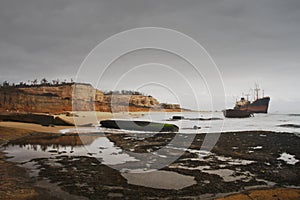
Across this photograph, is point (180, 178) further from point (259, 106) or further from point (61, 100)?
point (259, 106)

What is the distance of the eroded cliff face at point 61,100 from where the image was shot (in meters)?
51.0

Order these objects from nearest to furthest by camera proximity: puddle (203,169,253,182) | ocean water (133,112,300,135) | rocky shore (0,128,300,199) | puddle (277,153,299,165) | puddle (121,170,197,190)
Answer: rocky shore (0,128,300,199), puddle (121,170,197,190), puddle (203,169,253,182), puddle (277,153,299,165), ocean water (133,112,300,135)

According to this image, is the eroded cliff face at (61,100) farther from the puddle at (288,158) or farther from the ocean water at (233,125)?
the puddle at (288,158)

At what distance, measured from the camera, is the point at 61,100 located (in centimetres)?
6266

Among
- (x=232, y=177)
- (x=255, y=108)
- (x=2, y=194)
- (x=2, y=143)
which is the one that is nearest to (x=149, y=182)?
(x=232, y=177)

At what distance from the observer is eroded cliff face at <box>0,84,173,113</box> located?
167ft

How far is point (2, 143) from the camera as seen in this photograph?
16.3 meters

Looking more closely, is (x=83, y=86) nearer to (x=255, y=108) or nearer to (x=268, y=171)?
(x=255, y=108)

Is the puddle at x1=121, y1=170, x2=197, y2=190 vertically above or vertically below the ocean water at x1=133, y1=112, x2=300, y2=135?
below

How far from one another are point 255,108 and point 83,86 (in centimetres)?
6693

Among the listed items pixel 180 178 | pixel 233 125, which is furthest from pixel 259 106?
pixel 180 178

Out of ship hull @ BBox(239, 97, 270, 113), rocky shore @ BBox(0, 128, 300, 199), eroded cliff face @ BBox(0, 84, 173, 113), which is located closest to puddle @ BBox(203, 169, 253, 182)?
rocky shore @ BBox(0, 128, 300, 199)

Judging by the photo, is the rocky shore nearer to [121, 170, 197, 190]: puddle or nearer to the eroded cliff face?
[121, 170, 197, 190]: puddle

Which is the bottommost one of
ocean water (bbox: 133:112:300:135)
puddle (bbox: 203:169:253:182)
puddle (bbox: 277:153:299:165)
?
puddle (bbox: 203:169:253:182)
